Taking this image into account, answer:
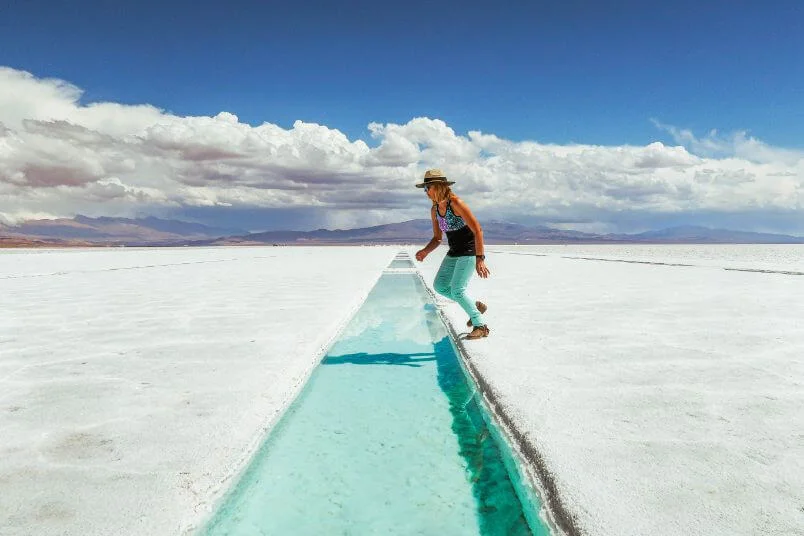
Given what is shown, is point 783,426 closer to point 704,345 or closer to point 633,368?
point 633,368

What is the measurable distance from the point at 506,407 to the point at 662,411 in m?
0.91

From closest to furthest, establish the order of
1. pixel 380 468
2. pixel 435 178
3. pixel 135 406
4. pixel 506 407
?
pixel 380 468 < pixel 506 407 < pixel 135 406 < pixel 435 178

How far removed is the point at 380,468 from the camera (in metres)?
2.75

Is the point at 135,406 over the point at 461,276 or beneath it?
beneath

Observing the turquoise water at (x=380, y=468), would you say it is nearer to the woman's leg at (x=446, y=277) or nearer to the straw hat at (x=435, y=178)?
the woman's leg at (x=446, y=277)

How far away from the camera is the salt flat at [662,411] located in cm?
212

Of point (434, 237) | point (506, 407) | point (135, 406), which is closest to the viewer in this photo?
point (506, 407)

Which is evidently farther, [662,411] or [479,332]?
[479,332]

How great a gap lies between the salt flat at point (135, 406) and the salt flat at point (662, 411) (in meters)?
1.59

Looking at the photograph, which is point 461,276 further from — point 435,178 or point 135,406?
point 135,406

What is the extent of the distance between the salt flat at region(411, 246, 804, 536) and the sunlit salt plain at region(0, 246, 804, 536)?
0.01 m

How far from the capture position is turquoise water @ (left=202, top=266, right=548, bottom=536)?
88.7 inches

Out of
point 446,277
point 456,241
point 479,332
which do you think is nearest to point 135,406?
point 446,277

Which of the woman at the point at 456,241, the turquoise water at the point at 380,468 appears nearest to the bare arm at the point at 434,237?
the woman at the point at 456,241
